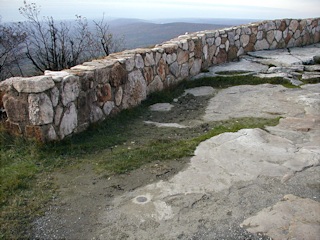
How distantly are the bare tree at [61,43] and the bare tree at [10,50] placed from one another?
326 millimetres

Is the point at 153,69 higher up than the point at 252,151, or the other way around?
the point at 153,69

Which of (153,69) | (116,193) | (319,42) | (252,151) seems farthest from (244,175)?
(319,42)

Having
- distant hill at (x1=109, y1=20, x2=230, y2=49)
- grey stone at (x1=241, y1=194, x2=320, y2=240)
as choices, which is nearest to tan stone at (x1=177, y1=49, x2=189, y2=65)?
grey stone at (x1=241, y1=194, x2=320, y2=240)

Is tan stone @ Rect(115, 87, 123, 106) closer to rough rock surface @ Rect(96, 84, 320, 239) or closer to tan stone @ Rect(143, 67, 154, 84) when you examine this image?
tan stone @ Rect(143, 67, 154, 84)

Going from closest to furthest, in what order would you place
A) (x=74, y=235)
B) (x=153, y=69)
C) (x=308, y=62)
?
(x=74, y=235) → (x=153, y=69) → (x=308, y=62)

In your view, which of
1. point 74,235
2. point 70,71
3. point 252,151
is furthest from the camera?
point 70,71

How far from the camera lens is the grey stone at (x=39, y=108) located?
4.14 metres

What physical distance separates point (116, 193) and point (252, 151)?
1.68 m

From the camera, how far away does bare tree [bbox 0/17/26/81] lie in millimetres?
11492

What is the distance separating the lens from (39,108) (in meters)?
4.16

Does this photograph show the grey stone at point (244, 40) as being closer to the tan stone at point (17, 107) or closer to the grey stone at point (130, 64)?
the grey stone at point (130, 64)

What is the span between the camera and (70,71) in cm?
479

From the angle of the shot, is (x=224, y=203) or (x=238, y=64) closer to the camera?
(x=224, y=203)

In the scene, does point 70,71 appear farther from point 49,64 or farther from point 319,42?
point 319,42
